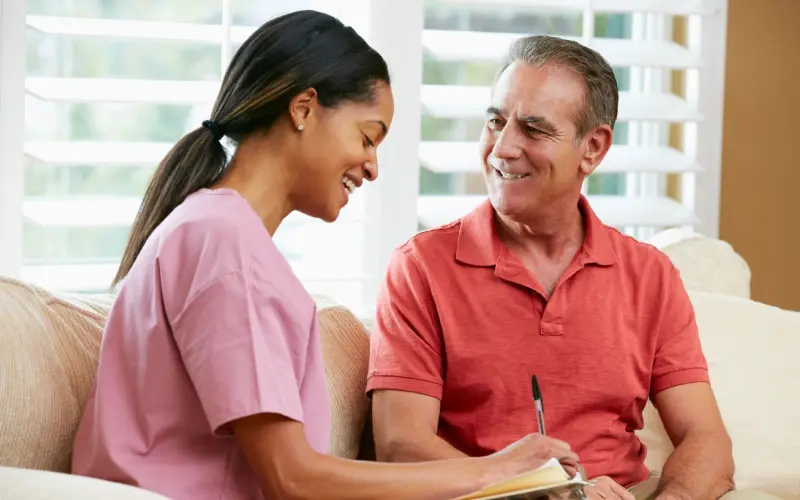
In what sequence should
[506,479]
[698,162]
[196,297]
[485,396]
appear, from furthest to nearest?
[698,162], [485,396], [506,479], [196,297]

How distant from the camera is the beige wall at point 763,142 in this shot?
10.2ft

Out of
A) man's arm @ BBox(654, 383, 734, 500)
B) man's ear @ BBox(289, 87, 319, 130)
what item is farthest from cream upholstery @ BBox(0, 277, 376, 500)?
man's arm @ BBox(654, 383, 734, 500)

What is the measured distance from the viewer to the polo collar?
1.99 metres

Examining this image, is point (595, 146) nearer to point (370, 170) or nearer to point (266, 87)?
point (370, 170)

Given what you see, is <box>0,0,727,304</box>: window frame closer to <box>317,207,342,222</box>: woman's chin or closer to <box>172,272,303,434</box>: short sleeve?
<box>317,207,342,222</box>: woman's chin

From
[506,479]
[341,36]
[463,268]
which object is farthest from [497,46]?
[506,479]

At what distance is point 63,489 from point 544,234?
1.06 metres

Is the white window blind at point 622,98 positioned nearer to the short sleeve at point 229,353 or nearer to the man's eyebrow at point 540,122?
the man's eyebrow at point 540,122

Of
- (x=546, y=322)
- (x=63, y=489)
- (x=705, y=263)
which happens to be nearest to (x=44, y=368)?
(x=63, y=489)

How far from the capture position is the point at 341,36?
59.2 inches

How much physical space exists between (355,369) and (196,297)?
72 cm

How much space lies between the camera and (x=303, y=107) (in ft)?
4.80

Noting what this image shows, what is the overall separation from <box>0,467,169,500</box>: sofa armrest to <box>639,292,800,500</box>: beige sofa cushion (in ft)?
3.92

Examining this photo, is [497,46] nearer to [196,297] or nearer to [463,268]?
[463,268]
